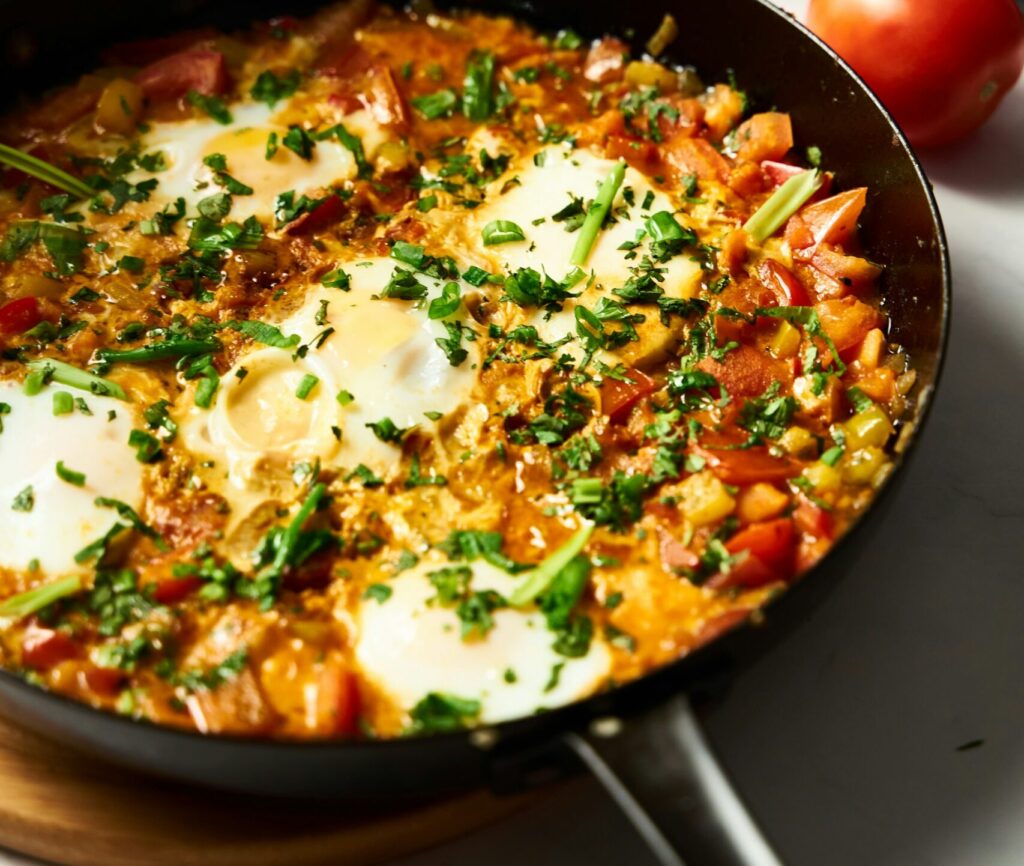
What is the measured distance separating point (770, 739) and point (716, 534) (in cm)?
57

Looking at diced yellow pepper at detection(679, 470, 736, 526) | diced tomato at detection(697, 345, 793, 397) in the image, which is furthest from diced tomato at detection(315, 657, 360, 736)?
diced tomato at detection(697, 345, 793, 397)

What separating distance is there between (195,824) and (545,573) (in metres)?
1.03

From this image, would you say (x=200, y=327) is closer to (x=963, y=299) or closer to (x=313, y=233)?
(x=313, y=233)

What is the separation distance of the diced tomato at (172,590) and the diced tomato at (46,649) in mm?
236

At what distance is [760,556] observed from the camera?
9.29ft

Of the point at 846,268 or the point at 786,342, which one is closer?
the point at 786,342

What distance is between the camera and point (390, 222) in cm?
383

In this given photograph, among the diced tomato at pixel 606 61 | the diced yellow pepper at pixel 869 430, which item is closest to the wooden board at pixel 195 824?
the diced yellow pepper at pixel 869 430

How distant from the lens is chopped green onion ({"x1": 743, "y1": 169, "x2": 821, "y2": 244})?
370 centimetres

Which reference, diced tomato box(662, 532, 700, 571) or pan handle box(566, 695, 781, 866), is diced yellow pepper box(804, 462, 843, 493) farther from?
pan handle box(566, 695, 781, 866)

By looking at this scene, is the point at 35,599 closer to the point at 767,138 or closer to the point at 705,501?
the point at 705,501

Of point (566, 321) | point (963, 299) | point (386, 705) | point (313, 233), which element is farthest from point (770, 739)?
point (313, 233)

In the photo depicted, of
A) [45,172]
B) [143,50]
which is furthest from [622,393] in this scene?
[143,50]

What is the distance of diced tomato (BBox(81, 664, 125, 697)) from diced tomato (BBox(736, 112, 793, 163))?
2.67m
